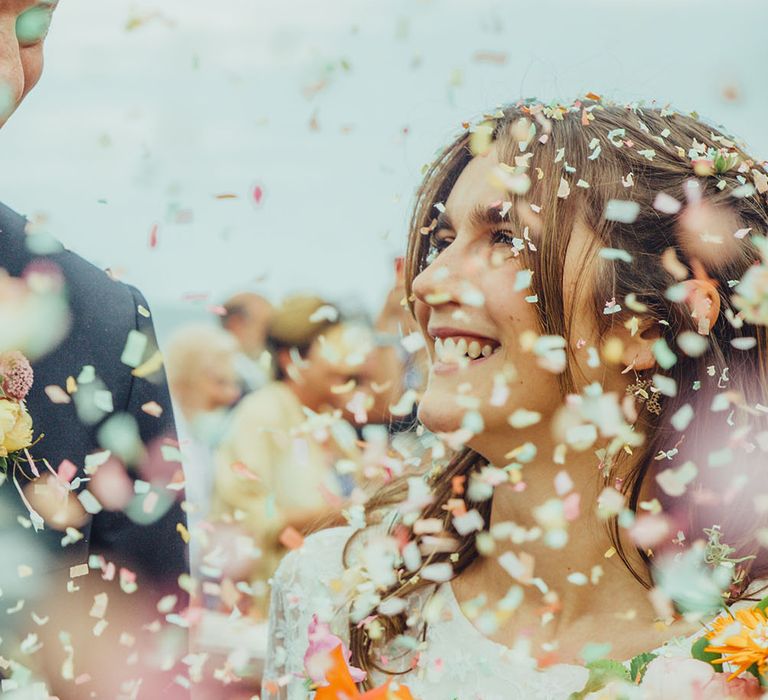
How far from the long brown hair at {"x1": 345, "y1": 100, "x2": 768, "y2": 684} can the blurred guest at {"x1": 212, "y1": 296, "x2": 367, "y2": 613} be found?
4.48ft

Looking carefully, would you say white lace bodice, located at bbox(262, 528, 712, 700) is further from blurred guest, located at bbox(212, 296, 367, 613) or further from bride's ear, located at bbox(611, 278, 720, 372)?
blurred guest, located at bbox(212, 296, 367, 613)

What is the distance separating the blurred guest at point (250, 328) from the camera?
12.4 feet

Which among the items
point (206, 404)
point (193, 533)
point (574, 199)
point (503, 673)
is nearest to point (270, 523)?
point (206, 404)

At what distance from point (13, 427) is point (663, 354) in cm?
116

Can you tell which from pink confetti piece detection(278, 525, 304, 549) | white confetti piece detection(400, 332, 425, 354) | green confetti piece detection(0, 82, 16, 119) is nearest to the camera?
green confetti piece detection(0, 82, 16, 119)

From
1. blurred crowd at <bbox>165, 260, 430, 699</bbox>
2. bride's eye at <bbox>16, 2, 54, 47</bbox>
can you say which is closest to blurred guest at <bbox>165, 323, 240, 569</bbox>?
blurred crowd at <bbox>165, 260, 430, 699</bbox>

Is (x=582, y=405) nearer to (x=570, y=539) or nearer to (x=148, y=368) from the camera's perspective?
(x=570, y=539)

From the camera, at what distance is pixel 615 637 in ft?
6.20

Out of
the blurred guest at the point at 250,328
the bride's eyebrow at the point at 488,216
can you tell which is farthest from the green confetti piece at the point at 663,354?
the blurred guest at the point at 250,328

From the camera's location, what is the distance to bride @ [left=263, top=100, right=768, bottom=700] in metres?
1.91

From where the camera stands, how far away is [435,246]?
2186mm

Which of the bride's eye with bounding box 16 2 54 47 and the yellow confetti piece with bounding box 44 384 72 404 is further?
the yellow confetti piece with bounding box 44 384 72 404

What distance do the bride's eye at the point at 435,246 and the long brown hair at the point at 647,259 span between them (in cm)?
21

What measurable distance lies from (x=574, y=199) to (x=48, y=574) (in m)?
1.18
